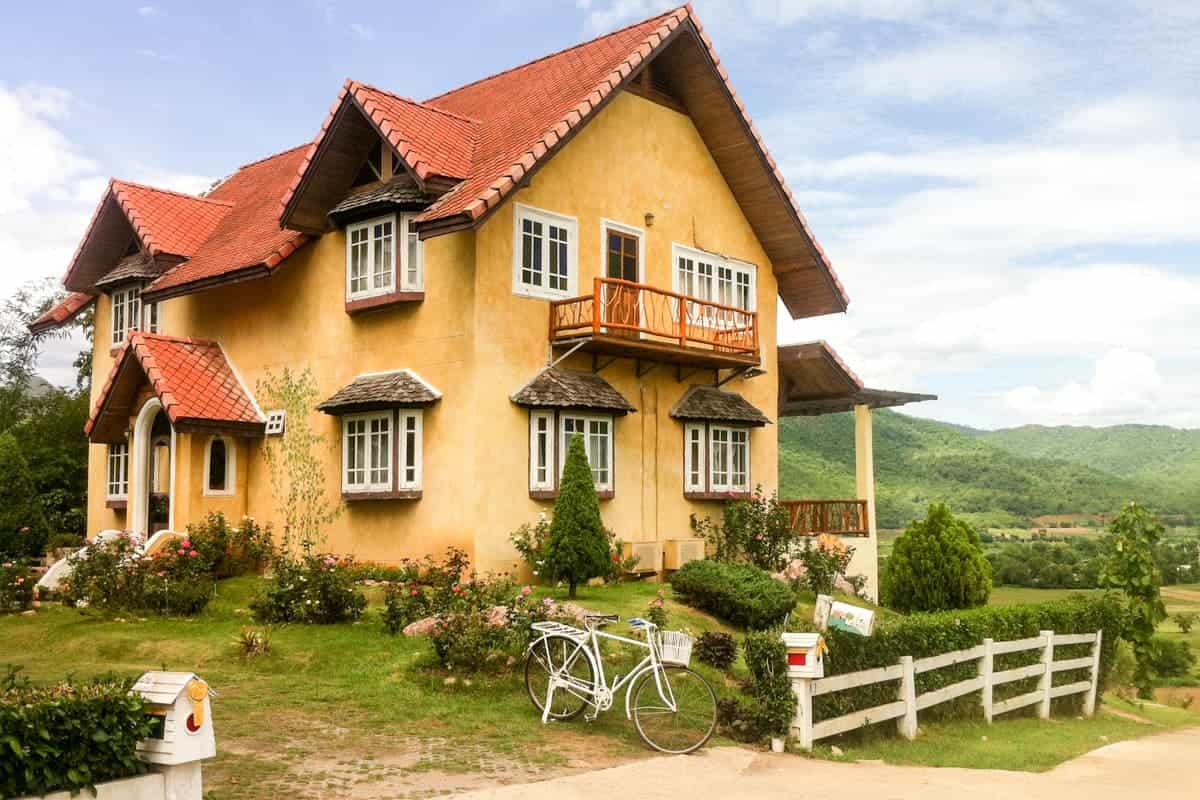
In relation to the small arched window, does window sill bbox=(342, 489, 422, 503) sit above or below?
below

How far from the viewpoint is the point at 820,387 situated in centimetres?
2714

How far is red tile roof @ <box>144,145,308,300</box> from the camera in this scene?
2181 cm

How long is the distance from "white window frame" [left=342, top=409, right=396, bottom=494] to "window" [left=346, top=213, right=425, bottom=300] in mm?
2163

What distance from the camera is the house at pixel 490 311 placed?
19.2 m

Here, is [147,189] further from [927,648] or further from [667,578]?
[927,648]

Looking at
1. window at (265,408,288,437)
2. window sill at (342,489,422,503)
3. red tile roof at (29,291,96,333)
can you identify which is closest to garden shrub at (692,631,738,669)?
window sill at (342,489,422,503)

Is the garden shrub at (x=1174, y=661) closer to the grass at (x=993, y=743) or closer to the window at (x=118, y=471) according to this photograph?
the grass at (x=993, y=743)

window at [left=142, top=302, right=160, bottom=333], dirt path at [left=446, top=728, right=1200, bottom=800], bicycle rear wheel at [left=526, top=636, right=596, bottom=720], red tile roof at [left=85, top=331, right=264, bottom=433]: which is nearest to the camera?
dirt path at [left=446, top=728, right=1200, bottom=800]

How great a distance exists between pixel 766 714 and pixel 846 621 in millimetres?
1348

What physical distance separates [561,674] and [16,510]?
17819 millimetres

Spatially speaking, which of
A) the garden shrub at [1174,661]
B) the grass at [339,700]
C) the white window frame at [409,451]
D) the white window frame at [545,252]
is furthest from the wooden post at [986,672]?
the garden shrub at [1174,661]

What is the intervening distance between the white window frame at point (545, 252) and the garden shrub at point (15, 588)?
397 inches

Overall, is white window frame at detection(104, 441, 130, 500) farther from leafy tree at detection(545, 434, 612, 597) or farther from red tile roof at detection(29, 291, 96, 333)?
leafy tree at detection(545, 434, 612, 597)

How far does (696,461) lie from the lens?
2284 centimetres
